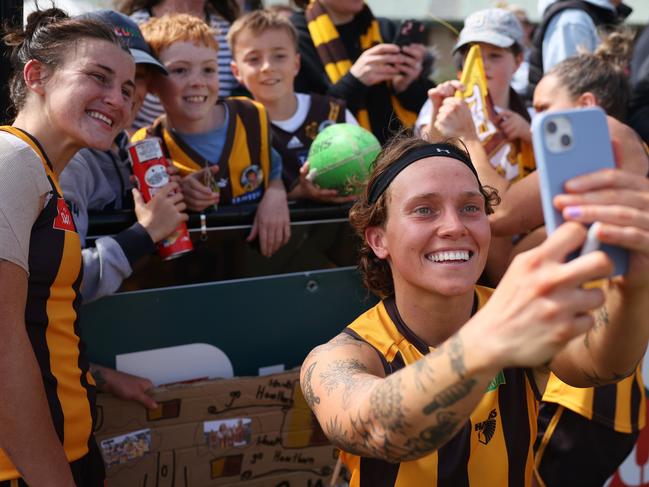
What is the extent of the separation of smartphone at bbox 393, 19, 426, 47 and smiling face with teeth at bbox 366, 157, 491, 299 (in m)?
2.19

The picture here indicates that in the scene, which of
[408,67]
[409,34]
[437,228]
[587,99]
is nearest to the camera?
[437,228]

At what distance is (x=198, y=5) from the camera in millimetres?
3768

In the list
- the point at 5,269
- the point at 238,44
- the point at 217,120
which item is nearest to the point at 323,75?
the point at 238,44

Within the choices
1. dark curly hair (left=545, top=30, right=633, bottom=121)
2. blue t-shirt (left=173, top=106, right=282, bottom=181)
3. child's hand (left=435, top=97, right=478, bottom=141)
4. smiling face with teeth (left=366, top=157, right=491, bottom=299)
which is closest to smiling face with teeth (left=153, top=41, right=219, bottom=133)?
blue t-shirt (left=173, top=106, right=282, bottom=181)

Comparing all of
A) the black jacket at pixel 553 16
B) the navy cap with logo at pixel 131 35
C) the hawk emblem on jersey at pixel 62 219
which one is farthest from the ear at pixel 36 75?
the black jacket at pixel 553 16

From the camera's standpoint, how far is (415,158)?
1973 millimetres

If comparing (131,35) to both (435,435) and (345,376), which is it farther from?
(435,435)

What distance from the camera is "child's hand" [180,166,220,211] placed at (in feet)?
8.80

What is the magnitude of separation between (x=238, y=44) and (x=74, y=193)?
1440 mm

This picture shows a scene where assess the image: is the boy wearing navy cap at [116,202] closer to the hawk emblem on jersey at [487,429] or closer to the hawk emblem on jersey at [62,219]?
the hawk emblem on jersey at [62,219]

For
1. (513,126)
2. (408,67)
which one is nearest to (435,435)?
(513,126)

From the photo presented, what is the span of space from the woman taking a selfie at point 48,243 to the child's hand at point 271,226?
695mm

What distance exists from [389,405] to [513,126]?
231 centimetres

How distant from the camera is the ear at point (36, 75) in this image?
6.91 ft
